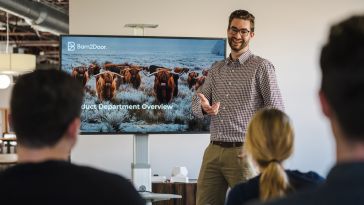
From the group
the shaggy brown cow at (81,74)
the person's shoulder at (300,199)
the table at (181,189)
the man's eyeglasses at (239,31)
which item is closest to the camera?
the person's shoulder at (300,199)

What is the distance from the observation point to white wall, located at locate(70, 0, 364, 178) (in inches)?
235

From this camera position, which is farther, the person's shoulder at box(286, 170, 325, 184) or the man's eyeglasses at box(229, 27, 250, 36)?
the man's eyeglasses at box(229, 27, 250, 36)

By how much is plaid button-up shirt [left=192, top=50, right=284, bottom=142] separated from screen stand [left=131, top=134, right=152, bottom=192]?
982mm

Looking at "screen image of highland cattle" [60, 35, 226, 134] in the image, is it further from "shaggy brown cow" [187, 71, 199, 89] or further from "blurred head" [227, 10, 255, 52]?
"blurred head" [227, 10, 255, 52]

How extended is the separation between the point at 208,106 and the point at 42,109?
2.30 metres

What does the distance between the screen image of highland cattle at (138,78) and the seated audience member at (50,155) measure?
3.31 meters

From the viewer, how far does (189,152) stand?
6066mm

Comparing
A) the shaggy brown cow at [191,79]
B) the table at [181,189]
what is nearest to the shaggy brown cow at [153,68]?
the shaggy brown cow at [191,79]

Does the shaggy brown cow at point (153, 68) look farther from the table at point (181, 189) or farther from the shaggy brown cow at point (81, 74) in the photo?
the table at point (181, 189)

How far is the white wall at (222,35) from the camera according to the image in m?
5.98

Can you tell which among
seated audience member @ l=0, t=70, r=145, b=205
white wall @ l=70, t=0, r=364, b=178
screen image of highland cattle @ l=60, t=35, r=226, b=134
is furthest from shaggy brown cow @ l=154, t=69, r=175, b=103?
seated audience member @ l=0, t=70, r=145, b=205

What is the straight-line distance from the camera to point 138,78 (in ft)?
16.7

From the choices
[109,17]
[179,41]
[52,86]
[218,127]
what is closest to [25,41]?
[109,17]

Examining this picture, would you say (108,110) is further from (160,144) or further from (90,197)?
(90,197)
